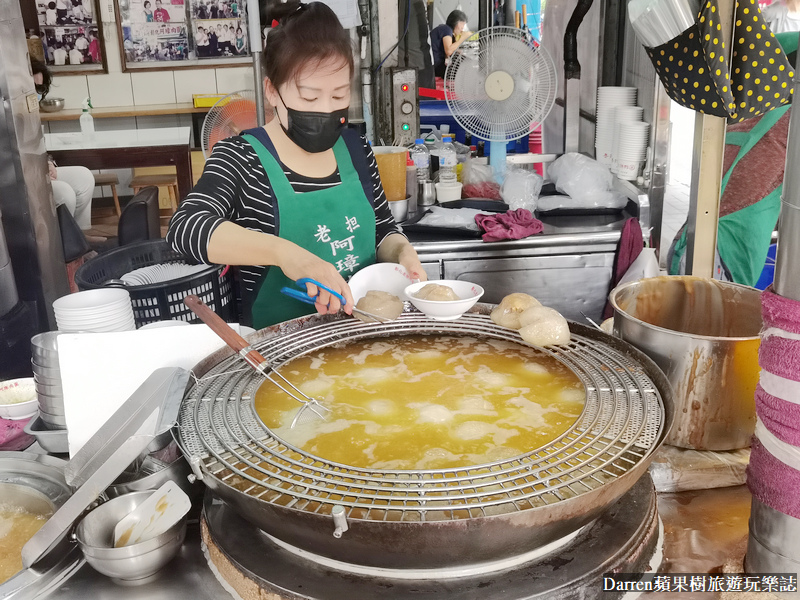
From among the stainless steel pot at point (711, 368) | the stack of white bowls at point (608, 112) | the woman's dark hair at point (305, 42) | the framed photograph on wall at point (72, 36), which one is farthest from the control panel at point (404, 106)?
the framed photograph on wall at point (72, 36)

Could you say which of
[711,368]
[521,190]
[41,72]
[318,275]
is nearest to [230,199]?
[318,275]

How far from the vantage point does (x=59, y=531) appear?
0.99 metres

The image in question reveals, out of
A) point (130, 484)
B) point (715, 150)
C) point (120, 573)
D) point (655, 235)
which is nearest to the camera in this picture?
point (120, 573)

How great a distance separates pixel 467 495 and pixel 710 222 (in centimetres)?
129

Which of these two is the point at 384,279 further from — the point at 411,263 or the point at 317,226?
the point at 317,226

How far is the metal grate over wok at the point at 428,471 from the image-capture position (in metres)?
0.91

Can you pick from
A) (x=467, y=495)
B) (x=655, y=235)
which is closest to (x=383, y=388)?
(x=467, y=495)

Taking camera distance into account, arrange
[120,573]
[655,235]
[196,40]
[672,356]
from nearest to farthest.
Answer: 1. [120,573]
2. [672,356]
3. [655,235]
4. [196,40]

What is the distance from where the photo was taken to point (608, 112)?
3.80 metres

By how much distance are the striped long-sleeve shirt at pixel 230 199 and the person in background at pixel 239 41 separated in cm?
737

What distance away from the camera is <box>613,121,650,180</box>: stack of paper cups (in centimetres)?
354

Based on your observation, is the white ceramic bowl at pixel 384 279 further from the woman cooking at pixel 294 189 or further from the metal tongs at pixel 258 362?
the metal tongs at pixel 258 362

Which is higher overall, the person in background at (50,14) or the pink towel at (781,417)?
the person in background at (50,14)

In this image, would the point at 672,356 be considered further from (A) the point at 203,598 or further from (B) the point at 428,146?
(B) the point at 428,146
